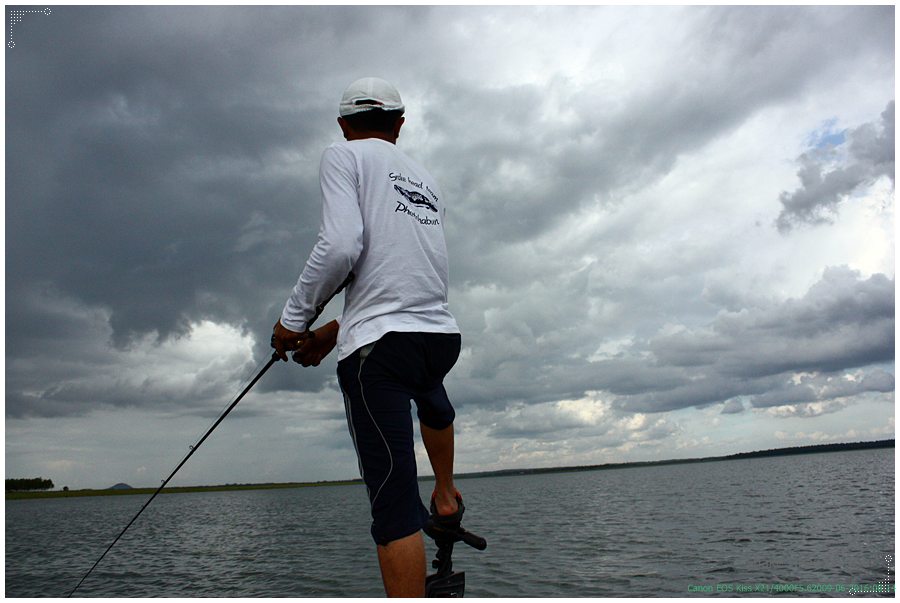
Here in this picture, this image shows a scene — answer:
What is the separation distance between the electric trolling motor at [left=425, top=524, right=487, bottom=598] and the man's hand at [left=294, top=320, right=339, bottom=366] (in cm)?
→ 109

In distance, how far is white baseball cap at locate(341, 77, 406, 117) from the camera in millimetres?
3203

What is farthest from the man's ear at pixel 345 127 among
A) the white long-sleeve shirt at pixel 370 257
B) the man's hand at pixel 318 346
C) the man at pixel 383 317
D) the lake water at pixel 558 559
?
the lake water at pixel 558 559

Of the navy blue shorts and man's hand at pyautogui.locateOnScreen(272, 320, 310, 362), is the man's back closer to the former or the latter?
the navy blue shorts

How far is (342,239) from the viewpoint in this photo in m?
2.72

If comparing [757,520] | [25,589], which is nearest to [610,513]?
[757,520]

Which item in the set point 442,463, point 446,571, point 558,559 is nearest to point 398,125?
point 442,463

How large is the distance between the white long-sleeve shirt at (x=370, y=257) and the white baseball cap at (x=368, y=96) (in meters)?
0.27

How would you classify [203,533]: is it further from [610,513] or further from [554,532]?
[610,513]

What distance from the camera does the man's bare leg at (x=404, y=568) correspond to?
2.69m

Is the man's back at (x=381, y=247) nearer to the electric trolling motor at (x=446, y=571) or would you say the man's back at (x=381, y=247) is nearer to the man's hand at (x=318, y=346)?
the man's hand at (x=318, y=346)

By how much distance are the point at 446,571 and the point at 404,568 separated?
810 mm

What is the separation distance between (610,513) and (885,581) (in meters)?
24.7

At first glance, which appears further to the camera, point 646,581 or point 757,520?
point 757,520

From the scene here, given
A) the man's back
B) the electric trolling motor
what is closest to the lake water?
the electric trolling motor
